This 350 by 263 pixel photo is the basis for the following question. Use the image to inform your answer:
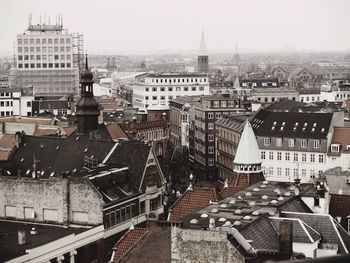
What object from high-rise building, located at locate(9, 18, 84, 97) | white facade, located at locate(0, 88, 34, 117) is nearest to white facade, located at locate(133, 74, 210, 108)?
high-rise building, located at locate(9, 18, 84, 97)

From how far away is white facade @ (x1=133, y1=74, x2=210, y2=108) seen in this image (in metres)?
153

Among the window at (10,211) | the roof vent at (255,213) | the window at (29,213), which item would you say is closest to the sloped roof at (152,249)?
the roof vent at (255,213)

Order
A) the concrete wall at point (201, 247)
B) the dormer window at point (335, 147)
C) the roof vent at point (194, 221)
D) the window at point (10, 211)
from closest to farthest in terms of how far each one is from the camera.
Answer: the concrete wall at point (201, 247) < the roof vent at point (194, 221) < the window at point (10, 211) < the dormer window at point (335, 147)

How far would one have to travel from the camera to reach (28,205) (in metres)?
54.7

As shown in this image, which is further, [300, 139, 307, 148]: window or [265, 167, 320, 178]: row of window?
[300, 139, 307, 148]: window

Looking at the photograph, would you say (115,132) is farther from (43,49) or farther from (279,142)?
(43,49)

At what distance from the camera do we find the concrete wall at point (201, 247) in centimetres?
3262

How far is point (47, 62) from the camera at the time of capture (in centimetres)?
16038

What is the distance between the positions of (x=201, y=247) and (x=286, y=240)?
4006 millimetres

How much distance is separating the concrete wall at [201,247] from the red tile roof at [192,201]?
14.4 metres

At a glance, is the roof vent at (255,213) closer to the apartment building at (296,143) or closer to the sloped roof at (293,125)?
the apartment building at (296,143)

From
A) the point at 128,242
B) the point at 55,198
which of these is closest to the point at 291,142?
the point at 55,198

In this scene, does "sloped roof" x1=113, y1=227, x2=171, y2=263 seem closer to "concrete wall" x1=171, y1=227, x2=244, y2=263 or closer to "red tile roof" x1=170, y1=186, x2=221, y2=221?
"concrete wall" x1=171, y1=227, x2=244, y2=263

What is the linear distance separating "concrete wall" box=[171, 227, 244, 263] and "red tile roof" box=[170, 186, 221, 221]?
47.3 feet
